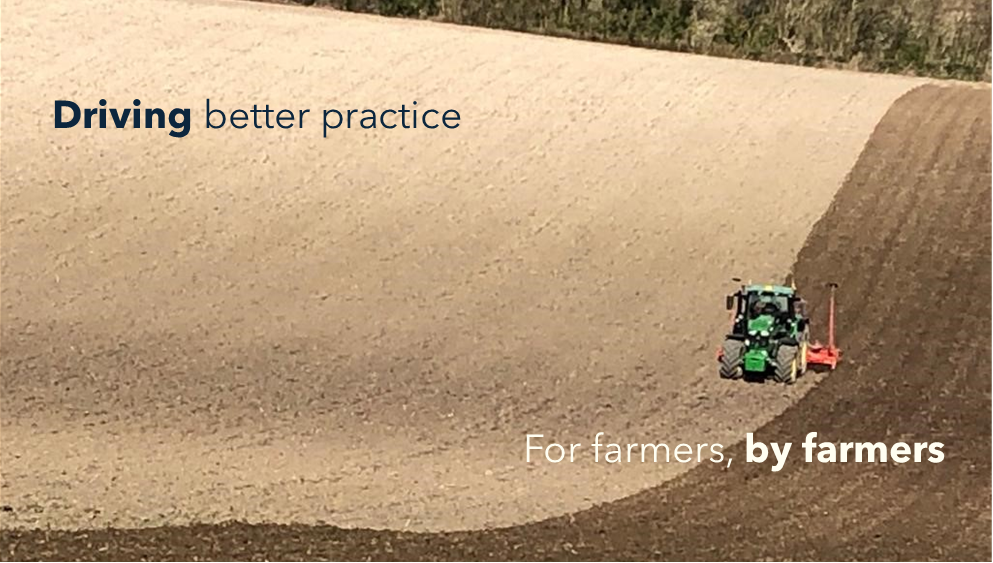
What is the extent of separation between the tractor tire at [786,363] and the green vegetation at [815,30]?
133 cm

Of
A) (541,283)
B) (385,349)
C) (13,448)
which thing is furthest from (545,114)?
(13,448)

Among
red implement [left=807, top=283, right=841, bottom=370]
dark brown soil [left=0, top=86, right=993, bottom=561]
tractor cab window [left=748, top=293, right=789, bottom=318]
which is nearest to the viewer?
dark brown soil [left=0, top=86, right=993, bottom=561]

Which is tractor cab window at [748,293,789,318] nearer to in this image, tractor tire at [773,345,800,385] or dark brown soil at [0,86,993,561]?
tractor tire at [773,345,800,385]

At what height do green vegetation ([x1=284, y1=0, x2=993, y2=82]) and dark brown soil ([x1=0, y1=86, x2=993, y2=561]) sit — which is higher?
green vegetation ([x1=284, y1=0, x2=993, y2=82])

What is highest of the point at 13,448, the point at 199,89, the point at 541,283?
the point at 199,89

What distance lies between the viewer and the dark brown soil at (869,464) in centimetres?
507

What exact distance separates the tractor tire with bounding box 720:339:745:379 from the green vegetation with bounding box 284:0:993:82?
4.74 ft

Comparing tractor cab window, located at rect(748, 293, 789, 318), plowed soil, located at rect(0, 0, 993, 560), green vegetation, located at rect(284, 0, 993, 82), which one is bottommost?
plowed soil, located at rect(0, 0, 993, 560)

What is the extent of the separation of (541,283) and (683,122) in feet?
6.41

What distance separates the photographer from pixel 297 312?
28.4 feet

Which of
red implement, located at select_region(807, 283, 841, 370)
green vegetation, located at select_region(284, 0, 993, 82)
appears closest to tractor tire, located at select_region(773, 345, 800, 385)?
red implement, located at select_region(807, 283, 841, 370)

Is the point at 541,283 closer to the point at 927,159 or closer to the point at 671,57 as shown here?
the point at 671,57

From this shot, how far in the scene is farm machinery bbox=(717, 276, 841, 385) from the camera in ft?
17.9

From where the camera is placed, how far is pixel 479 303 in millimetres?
8414
